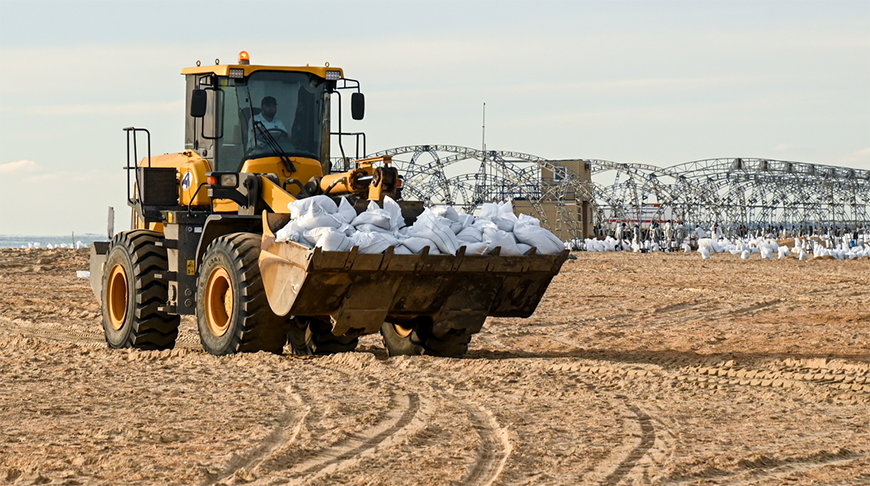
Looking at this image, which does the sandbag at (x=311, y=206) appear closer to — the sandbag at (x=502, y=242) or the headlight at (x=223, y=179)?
the sandbag at (x=502, y=242)

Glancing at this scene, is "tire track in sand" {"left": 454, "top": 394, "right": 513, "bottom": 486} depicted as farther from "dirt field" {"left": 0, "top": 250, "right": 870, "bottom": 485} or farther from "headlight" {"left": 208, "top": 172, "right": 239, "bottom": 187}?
"headlight" {"left": 208, "top": 172, "right": 239, "bottom": 187}

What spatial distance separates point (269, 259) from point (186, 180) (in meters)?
3.04

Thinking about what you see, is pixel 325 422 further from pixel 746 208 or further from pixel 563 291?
pixel 746 208

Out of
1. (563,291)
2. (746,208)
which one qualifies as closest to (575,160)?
(746,208)

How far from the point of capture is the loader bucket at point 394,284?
955cm

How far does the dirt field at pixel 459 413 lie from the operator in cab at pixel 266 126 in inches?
98.3

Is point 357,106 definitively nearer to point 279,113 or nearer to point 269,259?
point 279,113

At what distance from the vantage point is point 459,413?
776cm

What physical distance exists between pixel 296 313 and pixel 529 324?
724 cm

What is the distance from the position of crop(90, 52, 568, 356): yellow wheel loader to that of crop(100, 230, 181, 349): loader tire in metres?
0.01

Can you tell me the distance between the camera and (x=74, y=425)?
7125mm

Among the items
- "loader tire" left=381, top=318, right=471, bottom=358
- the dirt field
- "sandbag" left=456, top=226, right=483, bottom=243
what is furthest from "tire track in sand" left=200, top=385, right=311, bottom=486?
"loader tire" left=381, top=318, right=471, bottom=358

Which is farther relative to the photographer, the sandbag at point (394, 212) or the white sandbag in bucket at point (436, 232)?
the sandbag at point (394, 212)

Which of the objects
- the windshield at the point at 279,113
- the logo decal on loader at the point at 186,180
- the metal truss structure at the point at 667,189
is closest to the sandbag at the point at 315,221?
the windshield at the point at 279,113
